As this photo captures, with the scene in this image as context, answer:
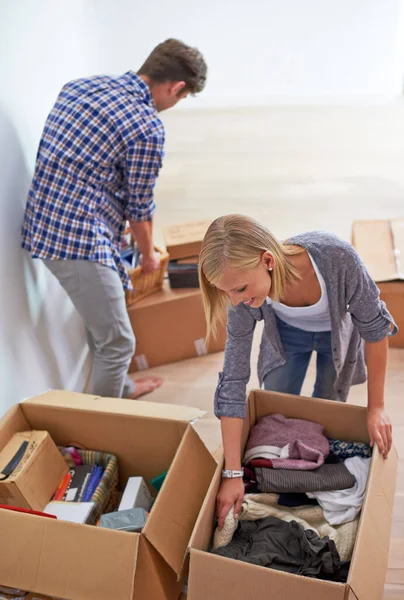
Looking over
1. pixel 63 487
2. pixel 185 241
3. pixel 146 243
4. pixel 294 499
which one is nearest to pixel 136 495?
pixel 63 487

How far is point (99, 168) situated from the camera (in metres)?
1.88

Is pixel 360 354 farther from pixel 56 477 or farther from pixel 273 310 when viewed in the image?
pixel 56 477

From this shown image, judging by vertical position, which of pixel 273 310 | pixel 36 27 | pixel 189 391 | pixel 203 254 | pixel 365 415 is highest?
pixel 36 27

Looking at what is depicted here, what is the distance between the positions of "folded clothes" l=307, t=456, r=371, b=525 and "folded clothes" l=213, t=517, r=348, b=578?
0.07 metres

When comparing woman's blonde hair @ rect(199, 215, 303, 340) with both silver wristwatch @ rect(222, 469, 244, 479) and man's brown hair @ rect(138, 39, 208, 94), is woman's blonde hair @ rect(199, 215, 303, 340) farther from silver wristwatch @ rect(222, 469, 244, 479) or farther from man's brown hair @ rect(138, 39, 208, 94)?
man's brown hair @ rect(138, 39, 208, 94)

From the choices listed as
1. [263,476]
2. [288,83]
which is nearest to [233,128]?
[288,83]

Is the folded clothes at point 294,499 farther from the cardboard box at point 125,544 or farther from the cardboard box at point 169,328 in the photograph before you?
the cardboard box at point 169,328

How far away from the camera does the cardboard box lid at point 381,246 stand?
241 cm

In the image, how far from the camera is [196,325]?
255 centimetres

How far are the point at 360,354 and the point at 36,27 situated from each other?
1.61 metres

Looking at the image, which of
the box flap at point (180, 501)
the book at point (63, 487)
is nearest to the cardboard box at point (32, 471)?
the book at point (63, 487)

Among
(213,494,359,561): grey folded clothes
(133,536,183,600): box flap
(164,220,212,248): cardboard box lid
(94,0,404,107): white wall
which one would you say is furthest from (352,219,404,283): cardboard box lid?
(94,0,404,107): white wall

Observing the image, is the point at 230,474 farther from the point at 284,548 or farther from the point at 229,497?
the point at 284,548

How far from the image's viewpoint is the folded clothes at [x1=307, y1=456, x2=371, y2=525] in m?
1.34
